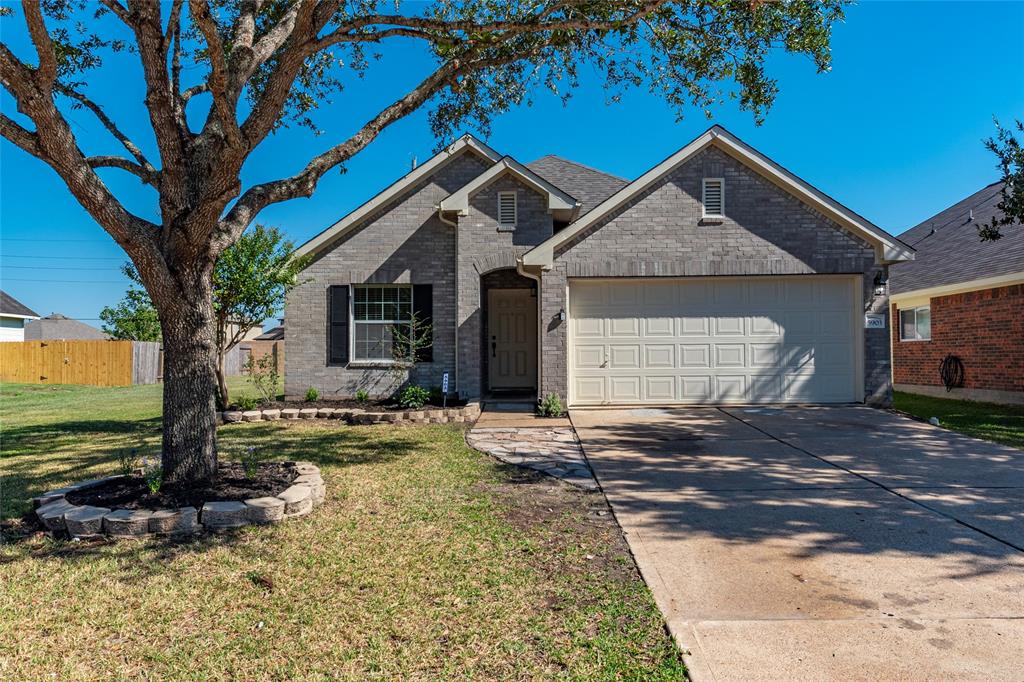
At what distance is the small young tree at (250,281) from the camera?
10.4 metres

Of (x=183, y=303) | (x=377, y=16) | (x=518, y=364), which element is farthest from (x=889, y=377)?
(x=183, y=303)

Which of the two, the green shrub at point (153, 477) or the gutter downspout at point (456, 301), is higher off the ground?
the gutter downspout at point (456, 301)

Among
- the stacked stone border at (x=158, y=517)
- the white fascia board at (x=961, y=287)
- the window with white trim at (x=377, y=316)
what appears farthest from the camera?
the window with white trim at (x=377, y=316)

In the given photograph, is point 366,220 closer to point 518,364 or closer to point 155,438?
point 518,364

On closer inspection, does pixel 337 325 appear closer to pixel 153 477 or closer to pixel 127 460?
pixel 127 460

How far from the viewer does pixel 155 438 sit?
872cm

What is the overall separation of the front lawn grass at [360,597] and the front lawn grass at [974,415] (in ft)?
22.9

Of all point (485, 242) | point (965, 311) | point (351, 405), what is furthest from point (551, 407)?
point (965, 311)

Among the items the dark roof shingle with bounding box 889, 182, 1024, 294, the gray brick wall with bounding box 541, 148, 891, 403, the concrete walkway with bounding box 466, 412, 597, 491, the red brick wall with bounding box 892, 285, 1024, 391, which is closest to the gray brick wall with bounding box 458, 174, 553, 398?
the gray brick wall with bounding box 541, 148, 891, 403

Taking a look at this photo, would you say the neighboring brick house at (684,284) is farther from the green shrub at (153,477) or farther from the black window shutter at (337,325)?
the green shrub at (153,477)

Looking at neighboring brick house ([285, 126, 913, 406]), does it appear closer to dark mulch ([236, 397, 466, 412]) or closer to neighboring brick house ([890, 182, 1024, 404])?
dark mulch ([236, 397, 466, 412])

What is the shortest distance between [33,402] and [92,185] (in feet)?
46.6

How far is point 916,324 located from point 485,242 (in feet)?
39.2

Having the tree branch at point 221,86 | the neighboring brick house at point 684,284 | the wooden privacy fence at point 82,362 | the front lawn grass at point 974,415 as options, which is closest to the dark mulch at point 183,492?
the tree branch at point 221,86
